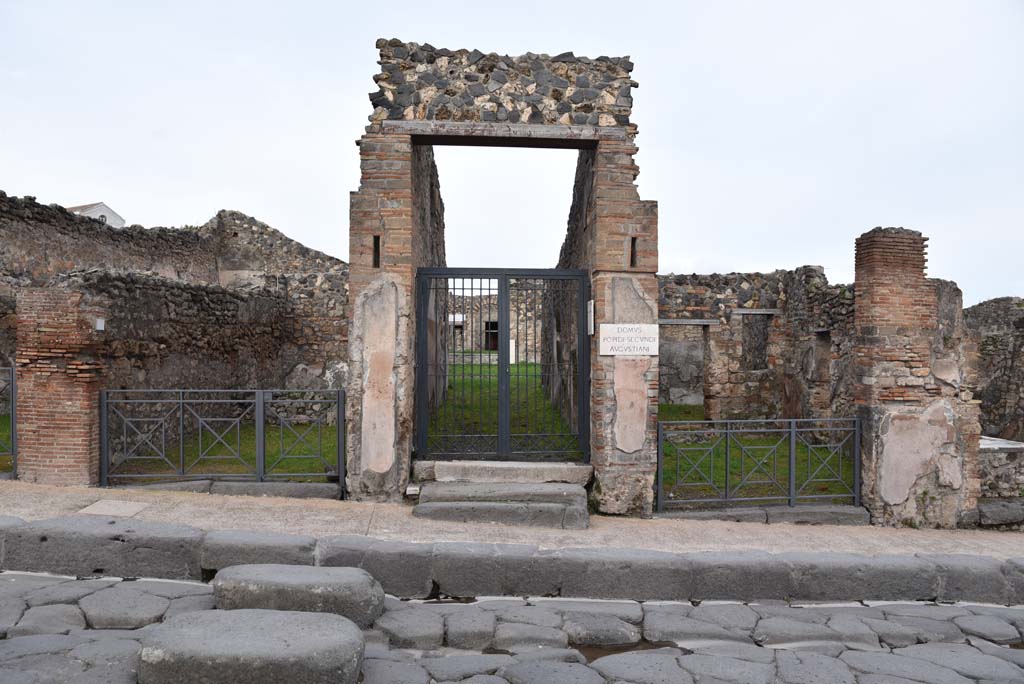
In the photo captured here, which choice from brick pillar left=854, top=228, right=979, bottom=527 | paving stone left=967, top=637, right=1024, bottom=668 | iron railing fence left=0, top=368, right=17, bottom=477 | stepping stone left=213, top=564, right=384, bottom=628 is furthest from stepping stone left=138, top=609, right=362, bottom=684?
brick pillar left=854, top=228, right=979, bottom=527

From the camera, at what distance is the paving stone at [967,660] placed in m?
3.96

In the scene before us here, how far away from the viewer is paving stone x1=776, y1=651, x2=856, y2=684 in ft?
12.6

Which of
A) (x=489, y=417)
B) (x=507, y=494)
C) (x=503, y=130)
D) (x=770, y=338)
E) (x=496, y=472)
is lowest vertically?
(x=507, y=494)

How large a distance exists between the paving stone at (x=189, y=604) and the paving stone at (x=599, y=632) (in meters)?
2.46

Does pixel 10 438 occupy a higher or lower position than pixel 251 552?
higher

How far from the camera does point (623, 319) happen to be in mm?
7074

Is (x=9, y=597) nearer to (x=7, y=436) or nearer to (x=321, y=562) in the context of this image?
(x=321, y=562)

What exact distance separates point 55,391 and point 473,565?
549 cm

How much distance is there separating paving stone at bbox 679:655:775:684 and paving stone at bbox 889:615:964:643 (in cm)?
151

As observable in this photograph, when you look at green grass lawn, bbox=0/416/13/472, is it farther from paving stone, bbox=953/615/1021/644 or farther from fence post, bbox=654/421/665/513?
paving stone, bbox=953/615/1021/644

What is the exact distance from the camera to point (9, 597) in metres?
4.44

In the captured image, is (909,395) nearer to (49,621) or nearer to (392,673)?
(392,673)

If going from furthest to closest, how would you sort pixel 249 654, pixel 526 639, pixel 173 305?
pixel 173 305, pixel 526 639, pixel 249 654

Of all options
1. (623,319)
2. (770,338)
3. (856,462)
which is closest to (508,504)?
(623,319)
